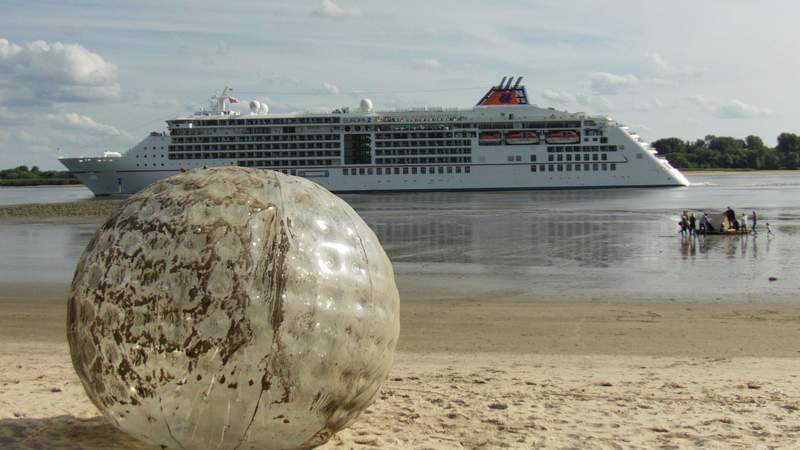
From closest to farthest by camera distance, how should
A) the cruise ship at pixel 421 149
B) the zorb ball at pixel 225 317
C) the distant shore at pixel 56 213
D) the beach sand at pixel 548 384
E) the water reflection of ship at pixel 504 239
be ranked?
the zorb ball at pixel 225 317, the beach sand at pixel 548 384, the water reflection of ship at pixel 504 239, the distant shore at pixel 56 213, the cruise ship at pixel 421 149

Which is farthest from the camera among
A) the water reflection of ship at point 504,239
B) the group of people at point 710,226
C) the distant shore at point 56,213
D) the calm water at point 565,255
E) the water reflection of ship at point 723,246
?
the distant shore at point 56,213

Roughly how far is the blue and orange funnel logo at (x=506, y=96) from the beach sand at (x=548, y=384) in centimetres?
8238

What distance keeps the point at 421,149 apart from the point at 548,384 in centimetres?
8430

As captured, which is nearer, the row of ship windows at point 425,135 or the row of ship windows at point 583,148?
the row of ship windows at point 583,148

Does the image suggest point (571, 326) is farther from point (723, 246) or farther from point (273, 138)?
point (273, 138)

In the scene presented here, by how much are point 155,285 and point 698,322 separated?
8.83 metres

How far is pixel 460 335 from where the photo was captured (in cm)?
1041

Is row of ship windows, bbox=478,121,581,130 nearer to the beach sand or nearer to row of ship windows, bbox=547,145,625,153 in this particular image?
row of ship windows, bbox=547,145,625,153

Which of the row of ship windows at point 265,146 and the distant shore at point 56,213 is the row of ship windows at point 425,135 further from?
the distant shore at point 56,213

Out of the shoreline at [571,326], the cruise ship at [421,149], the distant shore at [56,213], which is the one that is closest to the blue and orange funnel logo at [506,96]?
the cruise ship at [421,149]

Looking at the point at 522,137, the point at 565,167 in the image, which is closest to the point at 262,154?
the point at 522,137

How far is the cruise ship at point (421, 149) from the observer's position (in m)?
88.1

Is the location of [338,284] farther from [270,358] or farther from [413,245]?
[413,245]

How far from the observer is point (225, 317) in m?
4.42
